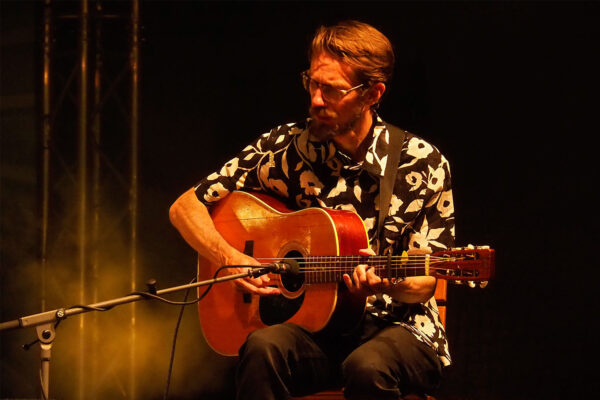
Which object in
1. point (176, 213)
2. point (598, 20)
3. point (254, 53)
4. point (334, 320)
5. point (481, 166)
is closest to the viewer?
point (334, 320)

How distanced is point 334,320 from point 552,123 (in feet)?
6.84

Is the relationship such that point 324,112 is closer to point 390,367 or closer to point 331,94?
point 331,94

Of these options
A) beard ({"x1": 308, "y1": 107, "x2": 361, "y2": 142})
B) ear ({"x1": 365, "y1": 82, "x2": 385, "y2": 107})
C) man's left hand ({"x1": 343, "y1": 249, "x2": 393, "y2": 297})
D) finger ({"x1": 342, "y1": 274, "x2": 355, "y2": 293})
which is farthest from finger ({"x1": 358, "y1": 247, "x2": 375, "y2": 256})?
ear ({"x1": 365, "y1": 82, "x2": 385, "y2": 107})

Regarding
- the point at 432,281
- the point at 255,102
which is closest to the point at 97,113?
the point at 255,102

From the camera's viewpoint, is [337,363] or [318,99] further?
[318,99]

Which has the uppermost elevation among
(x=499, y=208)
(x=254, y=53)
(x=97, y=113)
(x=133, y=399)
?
(x=254, y=53)

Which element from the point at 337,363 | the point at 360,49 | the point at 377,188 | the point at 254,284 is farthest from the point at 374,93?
the point at 337,363

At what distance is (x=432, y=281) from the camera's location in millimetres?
2766

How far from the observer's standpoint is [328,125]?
3025 millimetres

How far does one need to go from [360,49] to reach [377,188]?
23.8 inches

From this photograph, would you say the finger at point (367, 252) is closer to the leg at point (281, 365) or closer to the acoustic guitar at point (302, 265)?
the acoustic guitar at point (302, 265)

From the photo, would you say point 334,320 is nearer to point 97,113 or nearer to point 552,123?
point 552,123

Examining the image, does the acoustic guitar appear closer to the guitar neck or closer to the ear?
→ the guitar neck

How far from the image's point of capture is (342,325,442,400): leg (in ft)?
8.30
